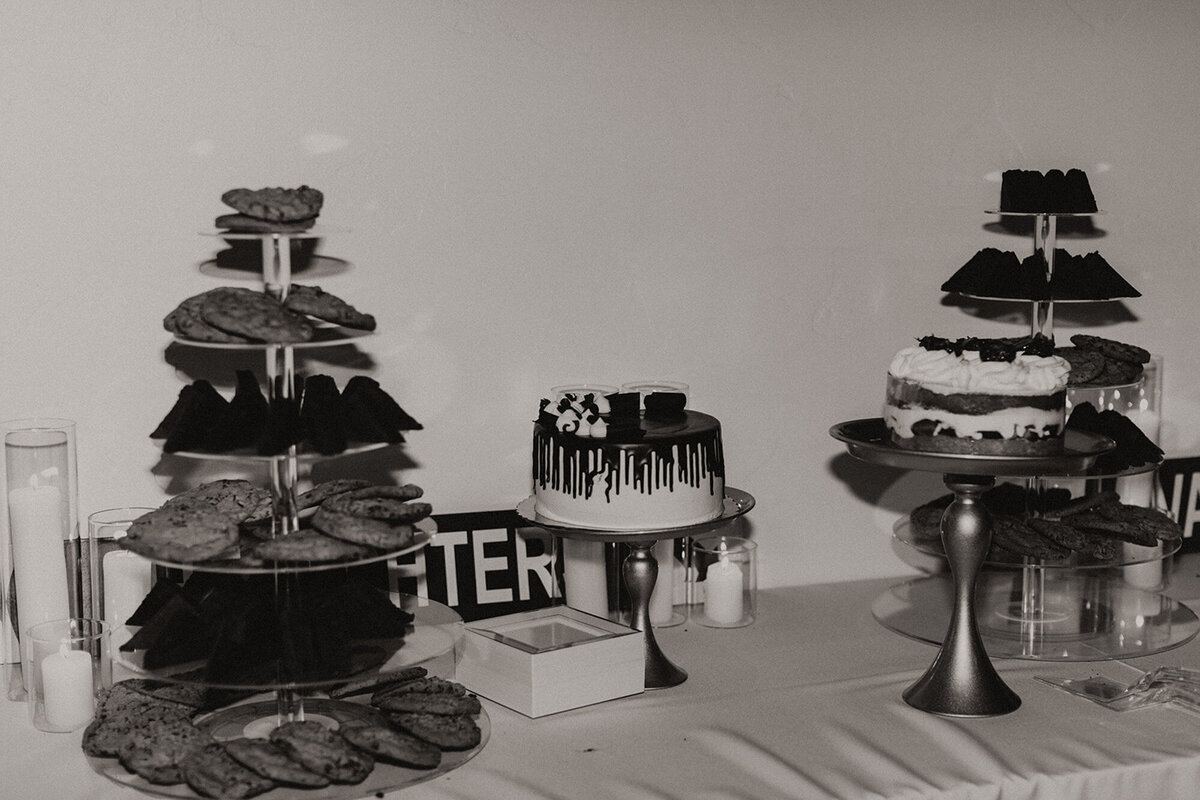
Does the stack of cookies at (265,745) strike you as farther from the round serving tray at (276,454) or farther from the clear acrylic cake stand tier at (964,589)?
the clear acrylic cake stand tier at (964,589)

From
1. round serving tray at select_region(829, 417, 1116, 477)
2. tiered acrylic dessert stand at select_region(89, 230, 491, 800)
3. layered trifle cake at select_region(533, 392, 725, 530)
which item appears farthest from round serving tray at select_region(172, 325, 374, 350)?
round serving tray at select_region(829, 417, 1116, 477)

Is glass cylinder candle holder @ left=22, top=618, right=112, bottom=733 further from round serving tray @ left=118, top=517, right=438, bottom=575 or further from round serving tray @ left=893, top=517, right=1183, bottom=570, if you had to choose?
round serving tray @ left=893, top=517, right=1183, bottom=570

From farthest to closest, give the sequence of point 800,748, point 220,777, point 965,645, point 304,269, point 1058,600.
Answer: point 1058,600 → point 304,269 → point 965,645 → point 800,748 → point 220,777

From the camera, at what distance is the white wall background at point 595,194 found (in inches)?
64.9

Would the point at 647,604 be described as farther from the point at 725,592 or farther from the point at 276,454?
the point at 276,454

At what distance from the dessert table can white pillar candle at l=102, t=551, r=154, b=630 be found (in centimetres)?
14

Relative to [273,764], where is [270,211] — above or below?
above

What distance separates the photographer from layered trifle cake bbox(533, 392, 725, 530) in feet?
5.07

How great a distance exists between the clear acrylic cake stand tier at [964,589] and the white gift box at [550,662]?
0.33 meters

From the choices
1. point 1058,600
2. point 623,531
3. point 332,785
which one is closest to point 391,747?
point 332,785

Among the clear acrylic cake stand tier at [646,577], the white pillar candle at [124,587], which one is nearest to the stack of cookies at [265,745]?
the white pillar candle at [124,587]

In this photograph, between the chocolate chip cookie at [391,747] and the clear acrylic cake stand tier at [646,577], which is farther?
the clear acrylic cake stand tier at [646,577]

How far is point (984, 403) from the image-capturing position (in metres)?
1.49

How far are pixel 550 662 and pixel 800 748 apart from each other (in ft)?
0.94
